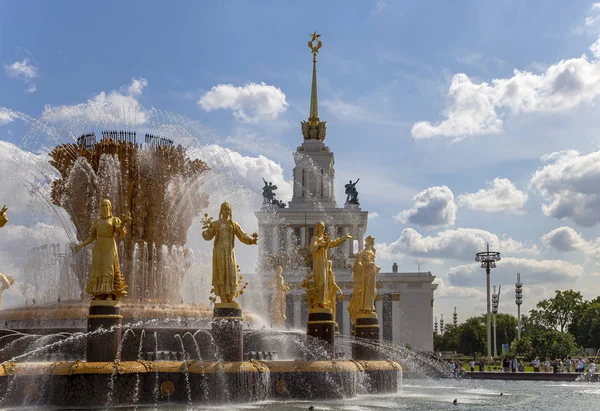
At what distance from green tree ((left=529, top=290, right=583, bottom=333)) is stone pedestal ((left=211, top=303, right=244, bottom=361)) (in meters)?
84.1

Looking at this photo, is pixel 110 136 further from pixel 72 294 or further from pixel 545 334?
pixel 545 334

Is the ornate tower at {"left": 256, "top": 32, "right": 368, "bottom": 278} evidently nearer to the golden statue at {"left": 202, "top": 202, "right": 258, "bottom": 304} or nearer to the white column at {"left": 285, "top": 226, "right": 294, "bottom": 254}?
the white column at {"left": 285, "top": 226, "right": 294, "bottom": 254}

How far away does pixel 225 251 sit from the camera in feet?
51.5

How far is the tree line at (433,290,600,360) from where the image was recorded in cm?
5100

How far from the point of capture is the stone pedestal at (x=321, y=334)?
17.7 metres

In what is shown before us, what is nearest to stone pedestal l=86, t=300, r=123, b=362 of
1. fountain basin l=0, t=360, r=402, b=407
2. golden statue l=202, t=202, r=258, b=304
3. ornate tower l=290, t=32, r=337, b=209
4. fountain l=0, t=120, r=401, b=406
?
fountain l=0, t=120, r=401, b=406

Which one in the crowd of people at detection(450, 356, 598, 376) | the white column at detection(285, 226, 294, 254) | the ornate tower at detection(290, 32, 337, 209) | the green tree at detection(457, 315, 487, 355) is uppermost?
the ornate tower at detection(290, 32, 337, 209)

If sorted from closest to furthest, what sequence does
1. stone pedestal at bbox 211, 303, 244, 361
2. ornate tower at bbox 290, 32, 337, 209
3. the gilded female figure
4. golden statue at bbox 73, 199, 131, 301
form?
golden statue at bbox 73, 199, 131, 301
stone pedestal at bbox 211, 303, 244, 361
the gilded female figure
ornate tower at bbox 290, 32, 337, 209

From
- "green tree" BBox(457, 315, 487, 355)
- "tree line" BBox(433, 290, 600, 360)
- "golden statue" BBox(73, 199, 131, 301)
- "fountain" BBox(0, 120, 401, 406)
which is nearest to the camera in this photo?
"fountain" BBox(0, 120, 401, 406)

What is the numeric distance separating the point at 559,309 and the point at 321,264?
8268 centimetres

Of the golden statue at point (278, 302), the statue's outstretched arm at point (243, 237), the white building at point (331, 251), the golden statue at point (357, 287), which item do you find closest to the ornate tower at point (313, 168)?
the white building at point (331, 251)

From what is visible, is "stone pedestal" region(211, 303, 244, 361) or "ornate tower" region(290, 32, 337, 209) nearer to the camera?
"stone pedestal" region(211, 303, 244, 361)

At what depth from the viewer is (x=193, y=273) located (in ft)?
70.5

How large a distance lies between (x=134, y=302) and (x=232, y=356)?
13.3 feet
